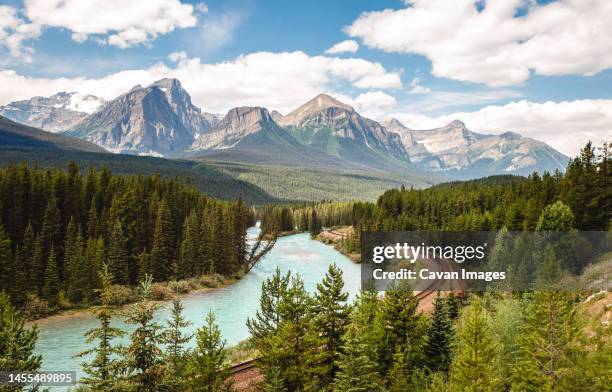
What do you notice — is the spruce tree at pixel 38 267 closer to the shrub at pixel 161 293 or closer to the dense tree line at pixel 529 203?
the shrub at pixel 161 293

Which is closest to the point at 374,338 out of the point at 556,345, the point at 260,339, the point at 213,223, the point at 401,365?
the point at 401,365

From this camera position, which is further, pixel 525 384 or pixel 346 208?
pixel 346 208

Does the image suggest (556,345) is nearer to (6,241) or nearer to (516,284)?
(516,284)

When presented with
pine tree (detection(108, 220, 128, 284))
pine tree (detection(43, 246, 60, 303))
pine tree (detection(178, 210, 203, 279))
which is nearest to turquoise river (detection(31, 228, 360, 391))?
pine tree (detection(43, 246, 60, 303))

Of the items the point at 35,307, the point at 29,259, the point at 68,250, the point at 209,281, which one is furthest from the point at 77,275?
the point at 209,281

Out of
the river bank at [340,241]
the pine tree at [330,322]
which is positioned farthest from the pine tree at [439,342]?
the river bank at [340,241]

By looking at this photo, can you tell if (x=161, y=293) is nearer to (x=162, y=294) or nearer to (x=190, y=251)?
(x=162, y=294)

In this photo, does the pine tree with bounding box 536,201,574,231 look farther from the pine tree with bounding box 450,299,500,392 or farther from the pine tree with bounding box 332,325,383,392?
the pine tree with bounding box 332,325,383,392
